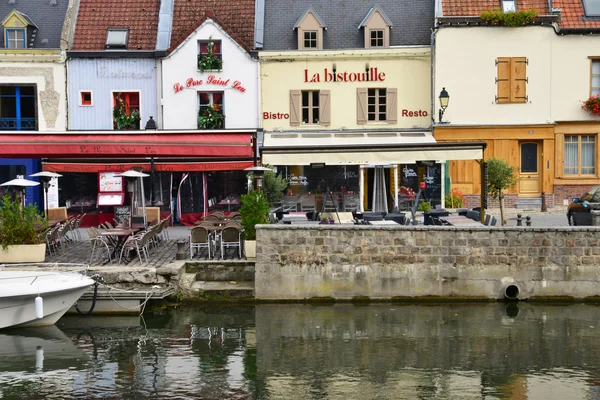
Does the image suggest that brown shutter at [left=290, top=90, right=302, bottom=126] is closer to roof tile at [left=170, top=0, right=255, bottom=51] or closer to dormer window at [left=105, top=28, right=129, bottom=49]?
roof tile at [left=170, top=0, right=255, bottom=51]

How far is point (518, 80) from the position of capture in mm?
30188

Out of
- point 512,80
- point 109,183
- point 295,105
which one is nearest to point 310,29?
point 295,105

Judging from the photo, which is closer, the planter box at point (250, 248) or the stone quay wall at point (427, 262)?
the stone quay wall at point (427, 262)

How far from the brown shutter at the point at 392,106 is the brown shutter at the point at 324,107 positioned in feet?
6.48

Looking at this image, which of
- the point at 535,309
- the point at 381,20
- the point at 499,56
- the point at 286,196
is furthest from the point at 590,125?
the point at 535,309

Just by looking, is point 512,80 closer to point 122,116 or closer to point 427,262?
point 427,262

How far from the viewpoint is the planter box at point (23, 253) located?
67.2 feet

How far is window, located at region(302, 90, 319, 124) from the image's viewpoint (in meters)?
31.1

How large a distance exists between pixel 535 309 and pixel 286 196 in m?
12.3

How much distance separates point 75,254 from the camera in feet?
72.7

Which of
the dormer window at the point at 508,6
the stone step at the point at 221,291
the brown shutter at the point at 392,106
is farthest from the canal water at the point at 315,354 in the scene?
the dormer window at the point at 508,6

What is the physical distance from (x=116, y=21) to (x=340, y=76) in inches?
316

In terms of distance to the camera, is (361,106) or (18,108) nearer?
(18,108)

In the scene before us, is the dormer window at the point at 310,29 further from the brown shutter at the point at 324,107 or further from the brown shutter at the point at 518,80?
the brown shutter at the point at 518,80
